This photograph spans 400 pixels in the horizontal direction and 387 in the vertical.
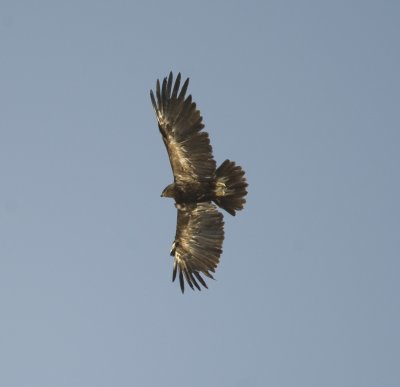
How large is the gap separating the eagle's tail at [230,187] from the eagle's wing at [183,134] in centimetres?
22

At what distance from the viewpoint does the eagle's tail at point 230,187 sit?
902 inches

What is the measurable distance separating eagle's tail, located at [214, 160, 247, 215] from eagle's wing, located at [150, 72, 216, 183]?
0.22m

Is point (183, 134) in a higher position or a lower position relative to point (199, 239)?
higher

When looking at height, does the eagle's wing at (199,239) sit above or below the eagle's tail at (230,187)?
below

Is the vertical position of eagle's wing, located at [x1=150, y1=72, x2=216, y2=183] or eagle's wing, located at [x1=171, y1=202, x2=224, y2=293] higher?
eagle's wing, located at [x1=150, y1=72, x2=216, y2=183]

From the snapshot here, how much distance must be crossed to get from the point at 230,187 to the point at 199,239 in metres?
1.46

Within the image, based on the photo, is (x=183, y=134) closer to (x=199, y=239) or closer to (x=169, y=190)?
(x=169, y=190)

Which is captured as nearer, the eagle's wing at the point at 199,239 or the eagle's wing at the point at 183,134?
the eagle's wing at the point at 183,134

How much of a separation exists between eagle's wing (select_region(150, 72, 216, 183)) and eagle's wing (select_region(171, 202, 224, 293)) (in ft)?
2.70

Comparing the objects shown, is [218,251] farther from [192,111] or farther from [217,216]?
[192,111]

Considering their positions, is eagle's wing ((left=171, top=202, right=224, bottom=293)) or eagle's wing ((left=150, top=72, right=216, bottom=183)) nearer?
eagle's wing ((left=150, top=72, right=216, bottom=183))

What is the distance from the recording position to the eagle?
22656mm

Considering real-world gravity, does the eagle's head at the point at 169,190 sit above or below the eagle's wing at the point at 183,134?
below

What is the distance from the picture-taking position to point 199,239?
23.8m
